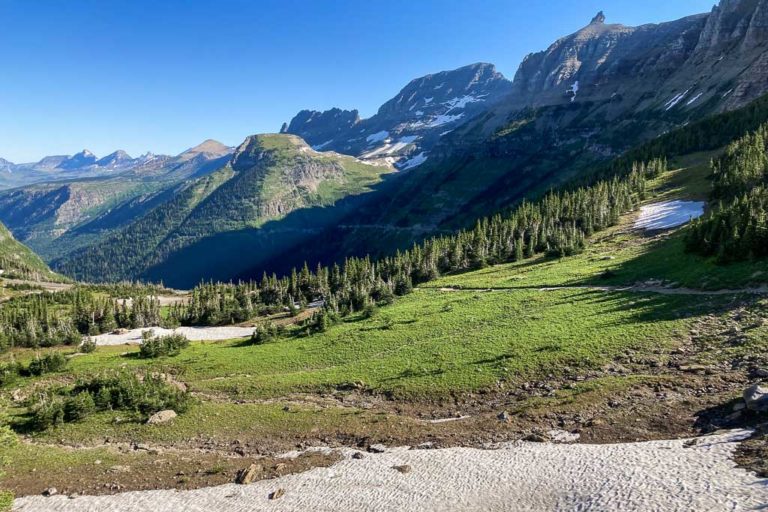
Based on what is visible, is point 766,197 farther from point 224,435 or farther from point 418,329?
point 224,435

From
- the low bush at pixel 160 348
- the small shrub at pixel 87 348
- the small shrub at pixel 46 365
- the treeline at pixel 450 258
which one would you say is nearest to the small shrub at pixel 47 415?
the small shrub at pixel 46 365

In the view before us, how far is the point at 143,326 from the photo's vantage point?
104875mm

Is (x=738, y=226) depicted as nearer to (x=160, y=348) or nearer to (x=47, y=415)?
(x=47, y=415)

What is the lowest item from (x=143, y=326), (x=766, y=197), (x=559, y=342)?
(x=143, y=326)

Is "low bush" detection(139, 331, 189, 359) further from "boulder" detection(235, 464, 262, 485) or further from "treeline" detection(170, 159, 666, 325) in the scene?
"boulder" detection(235, 464, 262, 485)

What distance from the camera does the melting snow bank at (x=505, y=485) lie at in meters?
22.4

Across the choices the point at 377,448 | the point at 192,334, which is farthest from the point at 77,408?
the point at 192,334

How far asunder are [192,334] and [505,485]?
81.7 meters

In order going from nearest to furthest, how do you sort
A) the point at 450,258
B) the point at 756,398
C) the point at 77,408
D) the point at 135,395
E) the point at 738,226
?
the point at 756,398 < the point at 77,408 < the point at 135,395 < the point at 738,226 < the point at 450,258

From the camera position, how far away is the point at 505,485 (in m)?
25.9

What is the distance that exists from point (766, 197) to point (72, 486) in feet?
291

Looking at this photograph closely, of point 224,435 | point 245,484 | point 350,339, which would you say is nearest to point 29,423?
point 224,435

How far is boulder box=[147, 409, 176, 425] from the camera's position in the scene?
4084cm

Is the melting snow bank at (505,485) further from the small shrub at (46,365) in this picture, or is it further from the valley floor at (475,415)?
the small shrub at (46,365)
